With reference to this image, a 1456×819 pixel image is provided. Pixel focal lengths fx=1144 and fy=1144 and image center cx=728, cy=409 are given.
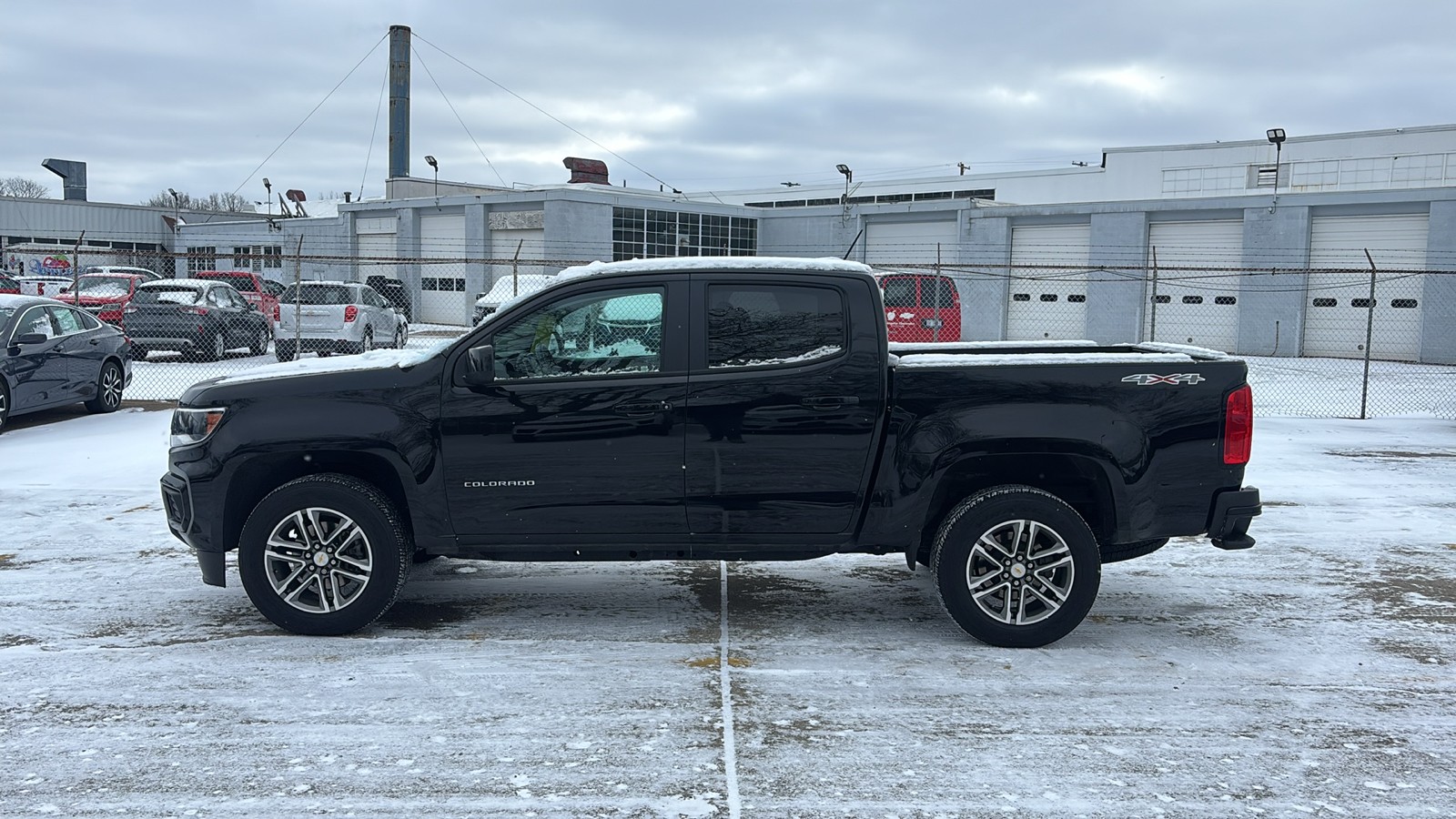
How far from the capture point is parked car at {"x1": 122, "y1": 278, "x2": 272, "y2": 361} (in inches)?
803

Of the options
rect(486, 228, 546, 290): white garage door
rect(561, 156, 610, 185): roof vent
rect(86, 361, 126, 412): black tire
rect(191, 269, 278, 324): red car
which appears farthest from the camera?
rect(561, 156, 610, 185): roof vent

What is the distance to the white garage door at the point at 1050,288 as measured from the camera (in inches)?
1355

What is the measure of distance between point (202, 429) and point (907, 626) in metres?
3.66

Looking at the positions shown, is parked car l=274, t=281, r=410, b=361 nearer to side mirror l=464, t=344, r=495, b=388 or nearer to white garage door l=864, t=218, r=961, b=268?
side mirror l=464, t=344, r=495, b=388

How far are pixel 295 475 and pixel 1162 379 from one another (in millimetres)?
4270

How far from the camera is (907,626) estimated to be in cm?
596

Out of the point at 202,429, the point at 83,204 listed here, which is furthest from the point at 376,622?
the point at 83,204

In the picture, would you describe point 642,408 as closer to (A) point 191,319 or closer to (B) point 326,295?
(B) point 326,295

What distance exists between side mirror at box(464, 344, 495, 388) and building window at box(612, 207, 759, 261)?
33489mm

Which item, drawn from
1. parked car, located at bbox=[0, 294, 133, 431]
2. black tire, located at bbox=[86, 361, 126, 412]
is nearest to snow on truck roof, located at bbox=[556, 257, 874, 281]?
parked car, located at bbox=[0, 294, 133, 431]

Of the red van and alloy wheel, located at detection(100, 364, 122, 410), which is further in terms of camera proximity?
the red van

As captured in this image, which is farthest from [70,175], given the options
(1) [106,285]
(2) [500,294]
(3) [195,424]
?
(3) [195,424]

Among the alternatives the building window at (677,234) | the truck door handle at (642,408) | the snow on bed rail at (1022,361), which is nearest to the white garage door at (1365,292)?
the building window at (677,234)

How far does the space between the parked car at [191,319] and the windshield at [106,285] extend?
3002mm
